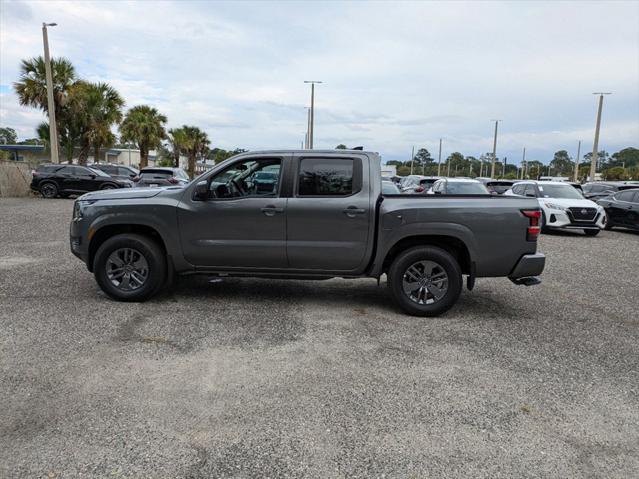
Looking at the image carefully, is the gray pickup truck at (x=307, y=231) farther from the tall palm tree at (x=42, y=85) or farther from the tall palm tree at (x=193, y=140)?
the tall palm tree at (x=193, y=140)

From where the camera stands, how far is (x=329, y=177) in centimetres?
570

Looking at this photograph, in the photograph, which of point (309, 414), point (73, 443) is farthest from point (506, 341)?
point (73, 443)

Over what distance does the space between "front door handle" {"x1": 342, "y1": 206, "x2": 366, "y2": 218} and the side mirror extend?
5.29ft

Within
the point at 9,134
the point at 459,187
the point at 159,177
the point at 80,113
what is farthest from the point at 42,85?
the point at 9,134

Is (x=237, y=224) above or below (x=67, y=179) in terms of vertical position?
above

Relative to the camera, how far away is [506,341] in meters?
4.91

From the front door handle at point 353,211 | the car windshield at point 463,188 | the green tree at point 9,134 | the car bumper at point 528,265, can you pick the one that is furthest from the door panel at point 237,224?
the green tree at point 9,134

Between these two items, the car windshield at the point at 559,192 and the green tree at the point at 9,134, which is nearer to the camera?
the car windshield at the point at 559,192

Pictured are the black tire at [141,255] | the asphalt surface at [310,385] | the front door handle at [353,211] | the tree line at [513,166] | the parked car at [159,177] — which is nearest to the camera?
the asphalt surface at [310,385]

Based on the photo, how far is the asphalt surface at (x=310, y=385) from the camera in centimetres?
288

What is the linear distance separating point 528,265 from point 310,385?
9.95ft

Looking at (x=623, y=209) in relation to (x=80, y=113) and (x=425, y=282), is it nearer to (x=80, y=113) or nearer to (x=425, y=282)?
(x=425, y=282)

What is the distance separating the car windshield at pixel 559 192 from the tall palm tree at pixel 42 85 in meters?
24.7

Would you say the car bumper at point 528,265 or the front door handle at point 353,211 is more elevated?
the front door handle at point 353,211
